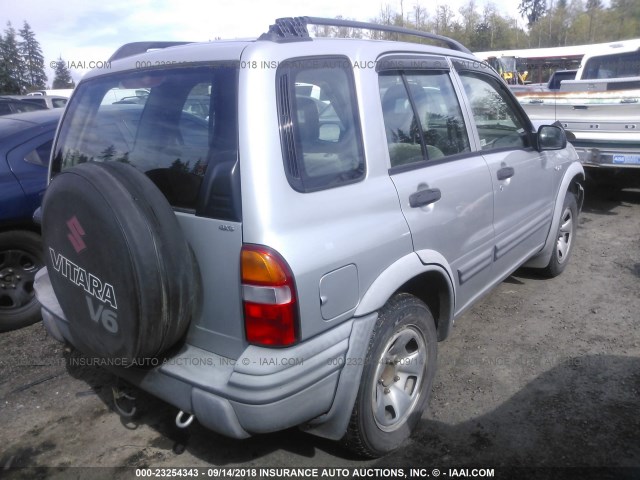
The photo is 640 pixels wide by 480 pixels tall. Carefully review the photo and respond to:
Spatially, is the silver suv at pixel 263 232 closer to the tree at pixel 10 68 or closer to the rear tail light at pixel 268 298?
the rear tail light at pixel 268 298

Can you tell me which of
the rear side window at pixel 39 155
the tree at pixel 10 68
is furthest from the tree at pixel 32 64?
the rear side window at pixel 39 155

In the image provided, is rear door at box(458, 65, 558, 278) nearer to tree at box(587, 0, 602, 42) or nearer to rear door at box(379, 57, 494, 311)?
rear door at box(379, 57, 494, 311)

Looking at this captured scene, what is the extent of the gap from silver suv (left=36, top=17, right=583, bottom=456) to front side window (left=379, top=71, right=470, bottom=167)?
17mm

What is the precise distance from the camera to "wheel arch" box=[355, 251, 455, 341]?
2.31 meters

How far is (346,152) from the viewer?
2350 mm

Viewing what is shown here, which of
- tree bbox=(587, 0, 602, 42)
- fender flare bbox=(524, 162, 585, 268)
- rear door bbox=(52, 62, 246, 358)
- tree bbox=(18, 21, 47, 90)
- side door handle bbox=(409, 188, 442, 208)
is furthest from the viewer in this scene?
tree bbox=(587, 0, 602, 42)

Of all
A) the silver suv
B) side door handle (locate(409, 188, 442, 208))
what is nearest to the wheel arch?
the silver suv

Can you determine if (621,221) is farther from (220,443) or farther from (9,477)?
(9,477)

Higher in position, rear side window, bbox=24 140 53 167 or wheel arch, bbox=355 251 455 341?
rear side window, bbox=24 140 53 167

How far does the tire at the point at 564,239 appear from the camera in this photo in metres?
4.66

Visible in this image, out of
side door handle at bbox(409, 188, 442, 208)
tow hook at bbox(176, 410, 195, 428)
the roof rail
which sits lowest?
tow hook at bbox(176, 410, 195, 428)

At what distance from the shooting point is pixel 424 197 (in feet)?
8.57

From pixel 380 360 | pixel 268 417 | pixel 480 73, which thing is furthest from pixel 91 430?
pixel 480 73

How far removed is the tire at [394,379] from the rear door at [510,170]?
1.02 metres
